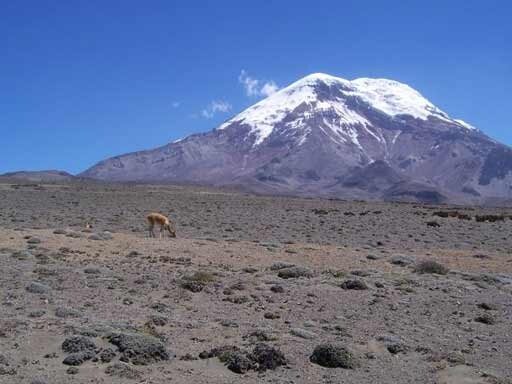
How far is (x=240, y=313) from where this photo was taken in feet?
48.1

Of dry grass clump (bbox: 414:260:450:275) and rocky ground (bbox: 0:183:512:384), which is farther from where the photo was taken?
dry grass clump (bbox: 414:260:450:275)

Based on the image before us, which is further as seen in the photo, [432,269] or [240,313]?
[432,269]

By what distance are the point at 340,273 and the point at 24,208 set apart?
30.4 metres

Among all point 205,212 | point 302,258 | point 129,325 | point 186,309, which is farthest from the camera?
point 205,212

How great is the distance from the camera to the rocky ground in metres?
10.9

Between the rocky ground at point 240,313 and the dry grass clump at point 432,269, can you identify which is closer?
the rocky ground at point 240,313

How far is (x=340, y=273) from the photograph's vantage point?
2006 centimetres

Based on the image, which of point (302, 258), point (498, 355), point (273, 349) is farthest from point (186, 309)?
point (302, 258)

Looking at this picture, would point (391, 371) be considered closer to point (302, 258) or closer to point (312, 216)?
point (302, 258)

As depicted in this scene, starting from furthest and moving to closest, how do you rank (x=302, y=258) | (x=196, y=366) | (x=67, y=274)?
(x=302, y=258)
(x=67, y=274)
(x=196, y=366)

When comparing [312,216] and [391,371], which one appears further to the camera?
[312,216]

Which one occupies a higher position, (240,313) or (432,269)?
(432,269)

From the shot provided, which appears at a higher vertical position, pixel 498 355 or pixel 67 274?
pixel 67 274

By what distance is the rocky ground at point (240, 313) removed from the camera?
35.9 ft
